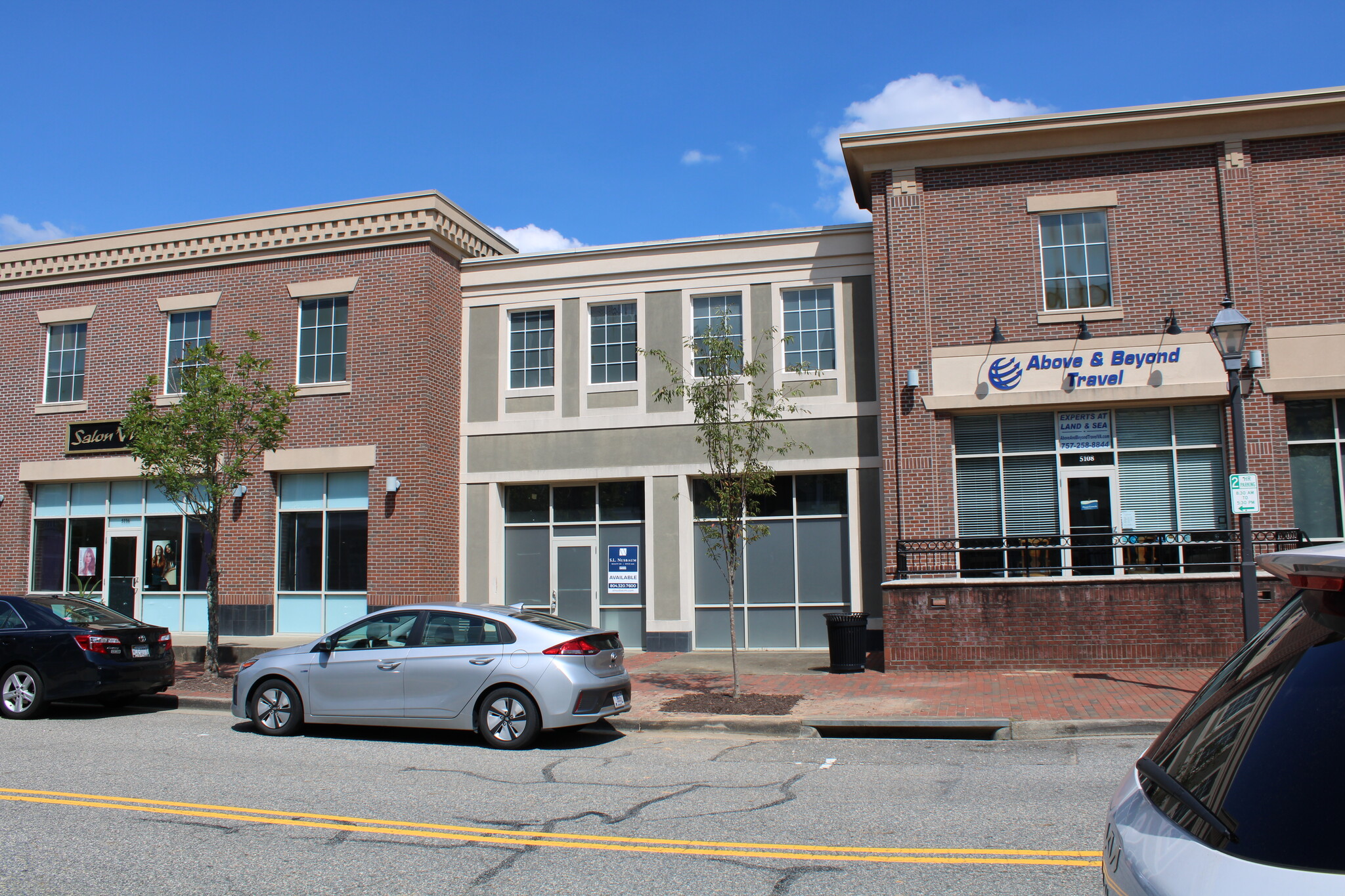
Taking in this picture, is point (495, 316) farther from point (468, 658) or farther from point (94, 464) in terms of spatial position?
point (468, 658)

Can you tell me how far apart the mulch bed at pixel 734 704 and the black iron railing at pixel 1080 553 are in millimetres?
4063

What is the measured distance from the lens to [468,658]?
1062 cm

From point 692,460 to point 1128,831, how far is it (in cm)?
1648

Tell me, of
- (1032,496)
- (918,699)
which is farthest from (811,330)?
(918,699)

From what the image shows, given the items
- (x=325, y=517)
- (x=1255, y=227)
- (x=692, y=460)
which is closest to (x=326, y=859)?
(x=692, y=460)

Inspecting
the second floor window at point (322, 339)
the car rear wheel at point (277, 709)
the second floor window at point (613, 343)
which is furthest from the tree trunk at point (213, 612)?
the second floor window at point (613, 343)

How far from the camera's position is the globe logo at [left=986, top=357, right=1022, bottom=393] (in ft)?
54.7

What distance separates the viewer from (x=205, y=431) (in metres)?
15.7

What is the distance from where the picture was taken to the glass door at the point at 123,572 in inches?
822

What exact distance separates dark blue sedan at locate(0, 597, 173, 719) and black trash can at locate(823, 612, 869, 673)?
959cm

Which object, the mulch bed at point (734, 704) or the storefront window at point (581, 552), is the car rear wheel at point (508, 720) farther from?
the storefront window at point (581, 552)

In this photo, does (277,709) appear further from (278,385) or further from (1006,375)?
(1006,375)

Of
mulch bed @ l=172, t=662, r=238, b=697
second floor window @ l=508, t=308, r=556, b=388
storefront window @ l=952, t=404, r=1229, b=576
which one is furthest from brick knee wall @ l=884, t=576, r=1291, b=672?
mulch bed @ l=172, t=662, r=238, b=697

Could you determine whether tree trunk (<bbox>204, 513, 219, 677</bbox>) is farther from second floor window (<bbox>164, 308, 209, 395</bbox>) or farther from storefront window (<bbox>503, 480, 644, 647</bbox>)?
second floor window (<bbox>164, 308, 209, 395</bbox>)
